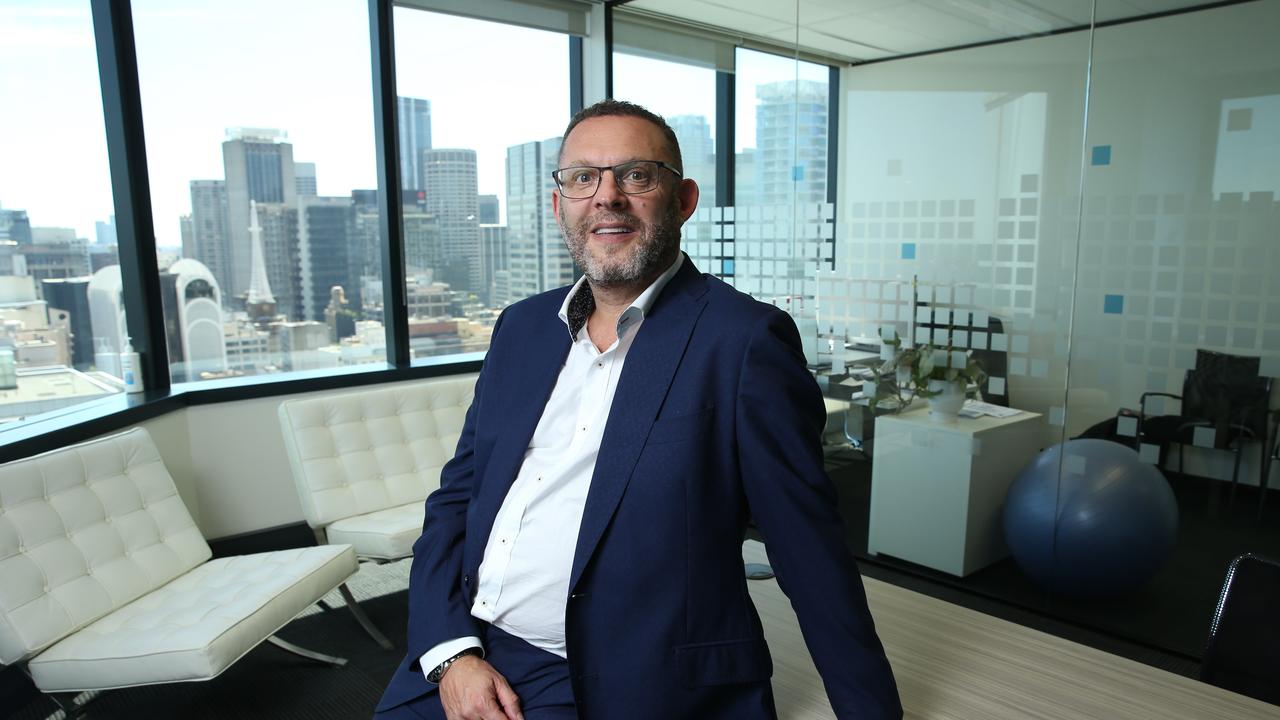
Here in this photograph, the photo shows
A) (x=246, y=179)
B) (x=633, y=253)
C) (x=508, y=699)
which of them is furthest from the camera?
(x=246, y=179)

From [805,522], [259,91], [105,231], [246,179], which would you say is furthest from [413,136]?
[805,522]

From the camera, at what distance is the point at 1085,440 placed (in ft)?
9.62

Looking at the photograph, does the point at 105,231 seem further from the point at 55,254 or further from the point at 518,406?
the point at 518,406

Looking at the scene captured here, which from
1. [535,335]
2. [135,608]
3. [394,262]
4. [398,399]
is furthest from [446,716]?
[394,262]

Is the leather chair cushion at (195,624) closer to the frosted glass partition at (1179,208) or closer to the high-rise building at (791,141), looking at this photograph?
the high-rise building at (791,141)

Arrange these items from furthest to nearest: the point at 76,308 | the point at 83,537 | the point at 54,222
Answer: the point at 76,308, the point at 54,222, the point at 83,537

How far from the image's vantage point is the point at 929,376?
338 centimetres

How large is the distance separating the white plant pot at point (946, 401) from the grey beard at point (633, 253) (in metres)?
2.23

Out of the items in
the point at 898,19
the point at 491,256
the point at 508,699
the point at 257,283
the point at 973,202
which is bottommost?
the point at 508,699

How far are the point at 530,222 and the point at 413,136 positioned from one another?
0.86 meters

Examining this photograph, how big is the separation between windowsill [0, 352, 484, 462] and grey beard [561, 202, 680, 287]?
2.22 metres

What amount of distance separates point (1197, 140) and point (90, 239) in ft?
13.3

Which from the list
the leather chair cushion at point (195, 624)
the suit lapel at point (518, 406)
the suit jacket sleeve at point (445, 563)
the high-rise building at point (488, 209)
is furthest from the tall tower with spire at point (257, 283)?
the suit lapel at point (518, 406)

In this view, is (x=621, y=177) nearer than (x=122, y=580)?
Yes
